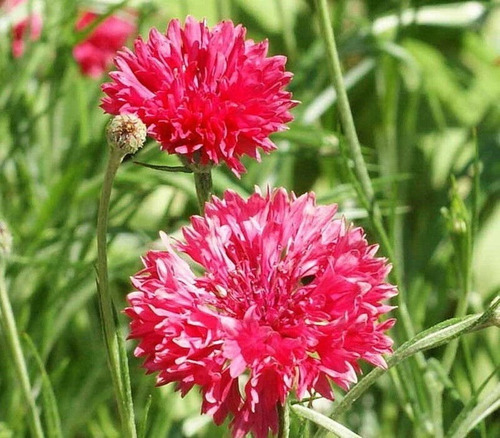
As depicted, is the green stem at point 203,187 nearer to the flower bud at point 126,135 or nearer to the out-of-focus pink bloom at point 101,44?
the flower bud at point 126,135

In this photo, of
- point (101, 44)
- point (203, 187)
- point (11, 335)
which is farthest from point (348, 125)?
point (101, 44)

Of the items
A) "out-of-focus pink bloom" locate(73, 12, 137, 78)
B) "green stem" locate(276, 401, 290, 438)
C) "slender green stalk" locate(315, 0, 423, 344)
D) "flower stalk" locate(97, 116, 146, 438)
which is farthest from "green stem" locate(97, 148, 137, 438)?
"out-of-focus pink bloom" locate(73, 12, 137, 78)

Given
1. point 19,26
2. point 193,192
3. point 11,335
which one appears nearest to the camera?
point 11,335

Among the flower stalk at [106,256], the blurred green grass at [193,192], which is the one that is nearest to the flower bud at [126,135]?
the flower stalk at [106,256]

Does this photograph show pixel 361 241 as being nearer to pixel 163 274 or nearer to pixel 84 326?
pixel 163 274

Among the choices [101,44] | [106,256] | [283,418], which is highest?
[101,44]

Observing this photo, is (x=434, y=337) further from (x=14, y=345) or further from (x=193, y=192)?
(x=193, y=192)
